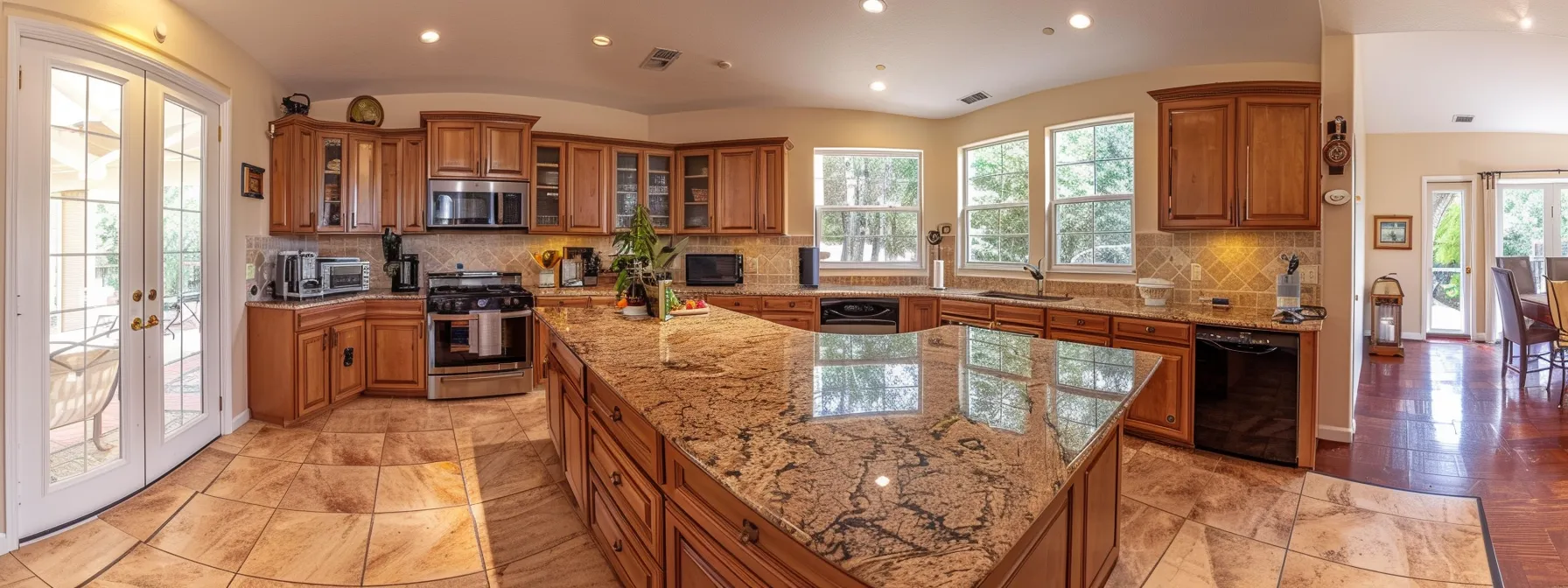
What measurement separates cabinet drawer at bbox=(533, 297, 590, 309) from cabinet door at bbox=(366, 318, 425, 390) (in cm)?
78

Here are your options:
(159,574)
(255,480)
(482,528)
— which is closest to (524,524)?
(482,528)

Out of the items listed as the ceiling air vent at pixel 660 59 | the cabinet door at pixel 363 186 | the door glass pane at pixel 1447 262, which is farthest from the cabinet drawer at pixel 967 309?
the door glass pane at pixel 1447 262

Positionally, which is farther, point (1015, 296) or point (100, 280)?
point (1015, 296)

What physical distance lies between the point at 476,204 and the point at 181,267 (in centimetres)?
172

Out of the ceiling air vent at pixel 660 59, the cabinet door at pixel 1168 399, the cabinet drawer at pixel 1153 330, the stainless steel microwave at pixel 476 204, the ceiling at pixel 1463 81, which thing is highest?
the ceiling at pixel 1463 81

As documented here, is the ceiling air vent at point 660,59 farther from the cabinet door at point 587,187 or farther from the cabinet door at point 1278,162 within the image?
the cabinet door at point 1278,162

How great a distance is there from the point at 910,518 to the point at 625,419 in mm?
1009

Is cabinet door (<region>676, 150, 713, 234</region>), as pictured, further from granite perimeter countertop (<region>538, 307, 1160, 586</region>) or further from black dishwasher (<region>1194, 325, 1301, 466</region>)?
black dishwasher (<region>1194, 325, 1301, 466</region>)

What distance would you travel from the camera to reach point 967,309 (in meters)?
4.29

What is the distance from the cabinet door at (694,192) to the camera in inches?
203

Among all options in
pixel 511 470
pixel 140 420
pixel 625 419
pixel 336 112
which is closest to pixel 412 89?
pixel 336 112

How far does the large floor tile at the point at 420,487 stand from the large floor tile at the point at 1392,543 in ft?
11.2

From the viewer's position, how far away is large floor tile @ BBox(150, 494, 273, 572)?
85.4 inches

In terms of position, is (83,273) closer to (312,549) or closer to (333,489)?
(333,489)
